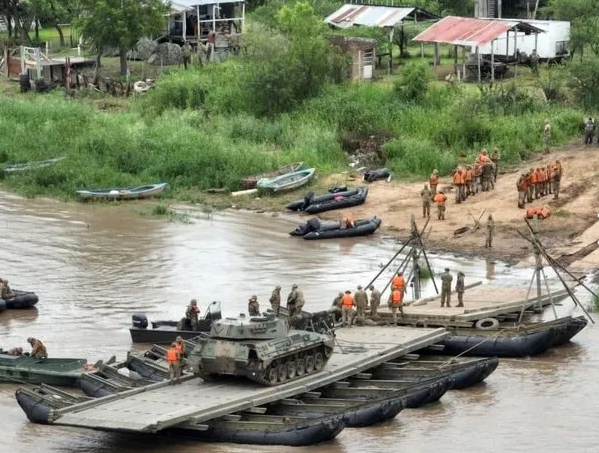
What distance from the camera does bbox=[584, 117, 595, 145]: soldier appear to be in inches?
2328

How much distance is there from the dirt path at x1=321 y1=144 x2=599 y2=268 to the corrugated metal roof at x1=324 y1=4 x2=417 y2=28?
18.8 m

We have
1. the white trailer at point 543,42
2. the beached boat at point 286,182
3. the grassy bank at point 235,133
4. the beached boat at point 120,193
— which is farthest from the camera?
the white trailer at point 543,42

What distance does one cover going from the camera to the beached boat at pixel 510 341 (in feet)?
130

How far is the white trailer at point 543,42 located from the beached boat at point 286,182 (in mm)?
16590

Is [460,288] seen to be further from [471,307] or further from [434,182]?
[434,182]

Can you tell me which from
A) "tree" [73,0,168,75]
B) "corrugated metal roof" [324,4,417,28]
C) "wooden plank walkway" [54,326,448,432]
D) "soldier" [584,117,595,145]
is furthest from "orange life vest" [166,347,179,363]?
"corrugated metal roof" [324,4,417,28]

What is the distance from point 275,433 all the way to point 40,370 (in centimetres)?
733

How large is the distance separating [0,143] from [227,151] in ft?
31.5

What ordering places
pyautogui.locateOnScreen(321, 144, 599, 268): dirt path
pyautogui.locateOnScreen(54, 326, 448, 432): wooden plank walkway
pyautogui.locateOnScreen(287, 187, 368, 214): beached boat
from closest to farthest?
pyautogui.locateOnScreen(54, 326, 448, 432): wooden plank walkway, pyautogui.locateOnScreen(321, 144, 599, 268): dirt path, pyautogui.locateOnScreen(287, 187, 368, 214): beached boat

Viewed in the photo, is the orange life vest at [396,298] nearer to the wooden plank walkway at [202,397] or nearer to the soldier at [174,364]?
the wooden plank walkway at [202,397]

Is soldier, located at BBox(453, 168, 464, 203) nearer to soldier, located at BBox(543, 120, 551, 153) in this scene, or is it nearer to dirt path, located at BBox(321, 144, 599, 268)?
dirt path, located at BBox(321, 144, 599, 268)

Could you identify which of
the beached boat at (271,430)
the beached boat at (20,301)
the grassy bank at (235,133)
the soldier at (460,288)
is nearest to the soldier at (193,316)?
the beached boat at (20,301)

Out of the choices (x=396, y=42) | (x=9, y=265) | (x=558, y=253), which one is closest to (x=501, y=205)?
(x=558, y=253)

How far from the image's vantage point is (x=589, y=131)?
59.1 meters
